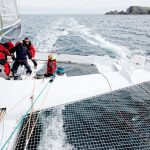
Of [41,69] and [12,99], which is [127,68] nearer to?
[41,69]

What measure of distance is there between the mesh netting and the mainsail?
6.26 ft

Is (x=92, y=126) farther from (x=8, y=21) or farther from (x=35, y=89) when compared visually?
(x=8, y=21)

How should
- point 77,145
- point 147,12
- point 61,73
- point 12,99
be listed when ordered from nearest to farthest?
point 77,145, point 12,99, point 61,73, point 147,12

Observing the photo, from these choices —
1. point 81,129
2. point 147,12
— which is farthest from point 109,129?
point 147,12

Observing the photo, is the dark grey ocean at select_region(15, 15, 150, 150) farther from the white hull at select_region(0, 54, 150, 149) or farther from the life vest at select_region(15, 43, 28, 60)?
the life vest at select_region(15, 43, 28, 60)

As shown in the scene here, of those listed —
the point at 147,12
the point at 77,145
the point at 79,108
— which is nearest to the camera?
the point at 77,145

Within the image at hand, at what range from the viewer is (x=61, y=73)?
535cm

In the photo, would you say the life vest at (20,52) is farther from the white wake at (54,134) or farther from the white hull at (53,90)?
the white wake at (54,134)

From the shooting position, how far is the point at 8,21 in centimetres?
525

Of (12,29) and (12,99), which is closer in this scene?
(12,99)

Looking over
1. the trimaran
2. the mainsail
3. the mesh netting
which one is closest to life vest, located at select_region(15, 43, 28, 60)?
the mainsail

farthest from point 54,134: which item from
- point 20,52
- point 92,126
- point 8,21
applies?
point 8,21

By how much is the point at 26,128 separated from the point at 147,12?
109672 mm

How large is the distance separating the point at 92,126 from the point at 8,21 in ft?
10.4
